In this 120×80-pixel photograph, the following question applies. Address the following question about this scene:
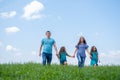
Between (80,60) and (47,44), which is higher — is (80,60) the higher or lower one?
the lower one

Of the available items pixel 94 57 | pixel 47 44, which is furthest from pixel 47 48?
pixel 94 57

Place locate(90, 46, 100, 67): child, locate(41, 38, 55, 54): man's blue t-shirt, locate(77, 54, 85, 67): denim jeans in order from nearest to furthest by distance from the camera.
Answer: locate(41, 38, 55, 54): man's blue t-shirt
locate(77, 54, 85, 67): denim jeans
locate(90, 46, 100, 67): child

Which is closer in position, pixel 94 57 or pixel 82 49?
pixel 82 49

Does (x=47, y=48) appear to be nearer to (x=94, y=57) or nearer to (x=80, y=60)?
(x=80, y=60)

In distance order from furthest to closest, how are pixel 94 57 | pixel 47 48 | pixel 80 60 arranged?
pixel 94 57 < pixel 80 60 < pixel 47 48

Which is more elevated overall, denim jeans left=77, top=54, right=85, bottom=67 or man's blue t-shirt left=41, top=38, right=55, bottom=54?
man's blue t-shirt left=41, top=38, right=55, bottom=54

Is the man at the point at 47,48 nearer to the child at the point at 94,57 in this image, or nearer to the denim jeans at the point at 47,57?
the denim jeans at the point at 47,57

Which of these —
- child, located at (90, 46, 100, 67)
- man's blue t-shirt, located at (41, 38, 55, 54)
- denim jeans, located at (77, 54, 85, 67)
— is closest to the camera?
man's blue t-shirt, located at (41, 38, 55, 54)

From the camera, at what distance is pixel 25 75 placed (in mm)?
15719

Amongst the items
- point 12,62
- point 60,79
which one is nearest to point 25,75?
point 60,79

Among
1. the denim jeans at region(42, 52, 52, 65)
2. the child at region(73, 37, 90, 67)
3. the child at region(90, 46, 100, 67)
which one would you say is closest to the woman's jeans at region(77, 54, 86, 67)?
the child at region(73, 37, 90, 67)

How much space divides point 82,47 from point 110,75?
240 inches

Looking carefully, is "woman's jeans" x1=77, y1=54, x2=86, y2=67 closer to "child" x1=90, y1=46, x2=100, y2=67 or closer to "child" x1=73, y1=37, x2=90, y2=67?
"child" x1=73, y1=37, x2=90, y2=67

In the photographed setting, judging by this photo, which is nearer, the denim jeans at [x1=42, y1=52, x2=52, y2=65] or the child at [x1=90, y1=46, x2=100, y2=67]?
the denim jeans at [x1=42, y1=52, x2=52, y2=65]
